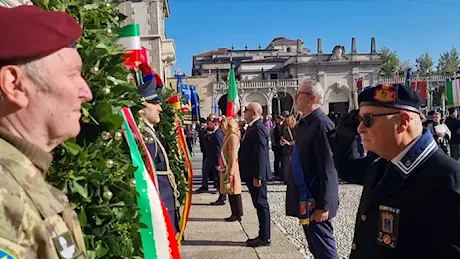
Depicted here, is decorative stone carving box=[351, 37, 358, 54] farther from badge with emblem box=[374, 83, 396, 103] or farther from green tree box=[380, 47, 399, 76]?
badge with emblem box=[374, 83, 396, 103]

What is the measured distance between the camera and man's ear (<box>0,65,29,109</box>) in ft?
4.34

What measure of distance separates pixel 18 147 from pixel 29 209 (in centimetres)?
22

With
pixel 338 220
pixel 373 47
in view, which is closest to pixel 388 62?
pixel 373 47

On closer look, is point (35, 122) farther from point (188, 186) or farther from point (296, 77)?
point (296, 77)

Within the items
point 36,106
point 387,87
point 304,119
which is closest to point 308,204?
point 304,119

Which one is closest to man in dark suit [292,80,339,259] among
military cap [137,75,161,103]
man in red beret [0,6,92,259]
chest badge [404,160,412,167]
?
military cap [137,75,161,103]

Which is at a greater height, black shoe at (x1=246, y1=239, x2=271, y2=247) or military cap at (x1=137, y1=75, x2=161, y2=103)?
military cap at (x1=137, y1=75, x2=161, y2=103)

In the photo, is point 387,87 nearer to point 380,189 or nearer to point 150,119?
point 380,189

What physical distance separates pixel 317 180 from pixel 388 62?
81.8 metres

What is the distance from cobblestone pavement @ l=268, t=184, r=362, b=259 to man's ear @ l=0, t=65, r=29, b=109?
5.23m

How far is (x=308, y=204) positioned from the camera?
450cm

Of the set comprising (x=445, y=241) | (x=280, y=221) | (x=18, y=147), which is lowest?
(x=280, y=221)

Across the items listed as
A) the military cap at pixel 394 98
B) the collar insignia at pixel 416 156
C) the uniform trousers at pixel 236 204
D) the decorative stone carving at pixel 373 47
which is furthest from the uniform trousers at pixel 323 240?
the decorative stone carving at pixel 373 47

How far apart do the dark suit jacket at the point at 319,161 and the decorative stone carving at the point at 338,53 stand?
70.9 meters
